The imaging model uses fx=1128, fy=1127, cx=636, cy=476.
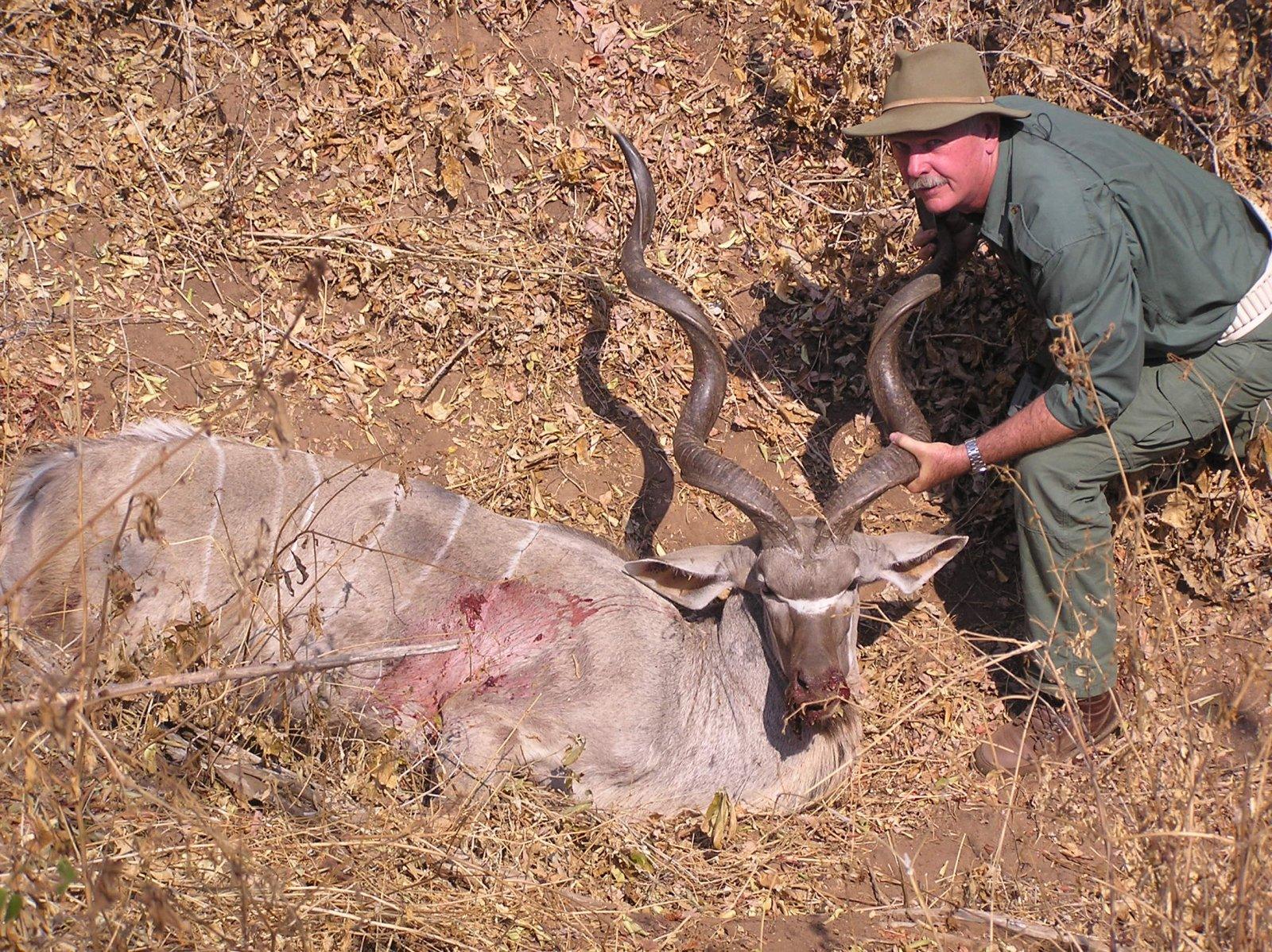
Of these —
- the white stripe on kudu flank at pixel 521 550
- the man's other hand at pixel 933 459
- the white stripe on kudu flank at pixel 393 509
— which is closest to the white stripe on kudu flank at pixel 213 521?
the white stripe on kudu flank at pixel 393 509

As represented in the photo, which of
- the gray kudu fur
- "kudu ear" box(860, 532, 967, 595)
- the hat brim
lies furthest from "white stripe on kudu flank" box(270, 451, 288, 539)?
the hat brim

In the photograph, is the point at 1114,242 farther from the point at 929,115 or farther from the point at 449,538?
the point at 449,538

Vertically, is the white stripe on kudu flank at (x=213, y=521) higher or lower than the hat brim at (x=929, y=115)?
lower

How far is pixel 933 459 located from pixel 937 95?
137cm

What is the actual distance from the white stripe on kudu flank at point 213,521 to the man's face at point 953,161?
10.00 feet

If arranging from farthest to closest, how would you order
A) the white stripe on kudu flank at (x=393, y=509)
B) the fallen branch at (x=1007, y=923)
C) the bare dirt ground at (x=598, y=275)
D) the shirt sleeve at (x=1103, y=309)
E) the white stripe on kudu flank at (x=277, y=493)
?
the bare dirt ground at (x=598, y=275), the white stripe on kudu flank at (x=393, y=509), the white stripe on kudu flank at (x=277, y=493), the shirt sleeve at (x=1103, y=309), the fallen branch at (x=1007, y=923)

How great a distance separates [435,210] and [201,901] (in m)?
3.94

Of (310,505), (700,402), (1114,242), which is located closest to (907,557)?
(700,402)

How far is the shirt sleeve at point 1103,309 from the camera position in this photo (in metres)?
4.03

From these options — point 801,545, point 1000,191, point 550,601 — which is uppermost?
point 1000,191

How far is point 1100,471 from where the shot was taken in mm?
4402

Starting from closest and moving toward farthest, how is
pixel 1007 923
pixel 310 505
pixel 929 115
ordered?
pixel 1007 923, pixel 929 115, pixel 310 505

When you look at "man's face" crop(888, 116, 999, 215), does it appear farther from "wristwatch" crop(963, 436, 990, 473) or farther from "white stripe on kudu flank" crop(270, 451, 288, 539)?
"white stripe on kudu flank" crop(270, 451, 288, 539)

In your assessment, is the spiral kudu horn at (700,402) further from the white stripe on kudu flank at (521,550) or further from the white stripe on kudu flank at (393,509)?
the white stripe on kudu flank at (393,509)
